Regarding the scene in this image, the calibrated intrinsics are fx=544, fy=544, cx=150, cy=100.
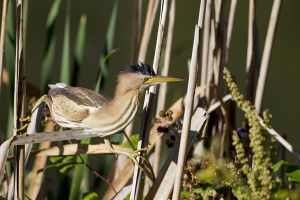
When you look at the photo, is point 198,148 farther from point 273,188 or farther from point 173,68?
point 173,68

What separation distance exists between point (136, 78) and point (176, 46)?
82.9 inches

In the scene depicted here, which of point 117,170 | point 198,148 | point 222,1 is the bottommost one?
point 117,170

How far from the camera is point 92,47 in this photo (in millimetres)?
3295

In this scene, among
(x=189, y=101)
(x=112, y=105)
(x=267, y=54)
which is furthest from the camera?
(x=267, y=54)

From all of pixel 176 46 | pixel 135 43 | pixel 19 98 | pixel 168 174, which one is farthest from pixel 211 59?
pixel 176 46

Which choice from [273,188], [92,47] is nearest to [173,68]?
[92,47]

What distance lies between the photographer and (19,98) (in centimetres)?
115

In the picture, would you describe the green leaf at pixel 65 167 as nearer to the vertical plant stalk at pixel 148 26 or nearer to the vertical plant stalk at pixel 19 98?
the vertical plant stalk at pixel 19 98

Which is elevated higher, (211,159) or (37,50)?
(37,50)

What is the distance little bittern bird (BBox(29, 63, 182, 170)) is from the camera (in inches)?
44.6

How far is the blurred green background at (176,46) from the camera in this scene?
314 cm

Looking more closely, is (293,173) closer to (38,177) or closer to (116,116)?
(116,116)

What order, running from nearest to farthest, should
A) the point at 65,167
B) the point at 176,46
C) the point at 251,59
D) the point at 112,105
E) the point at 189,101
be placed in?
1. the point at 189,101
2. the point at 112,105
3. the point at 65,167
4. the point at 251,59
5. the point at 176,46

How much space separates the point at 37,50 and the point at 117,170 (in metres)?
1.87
